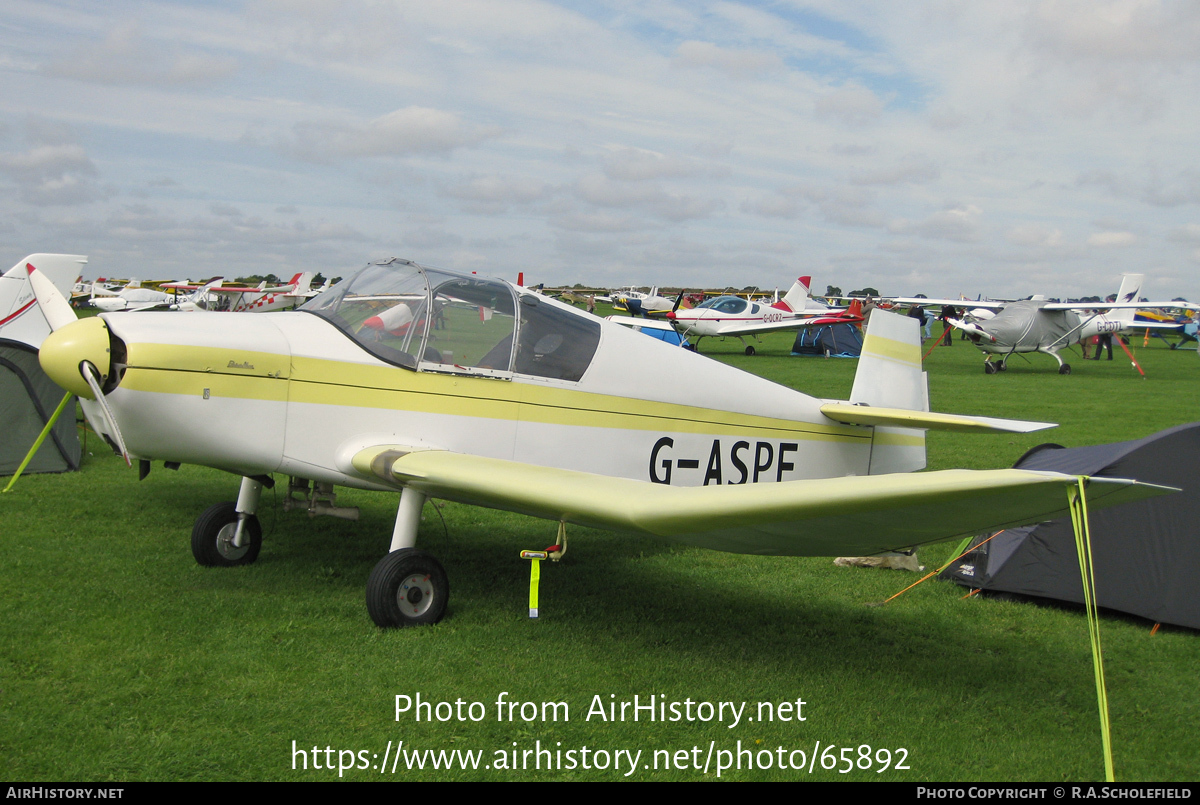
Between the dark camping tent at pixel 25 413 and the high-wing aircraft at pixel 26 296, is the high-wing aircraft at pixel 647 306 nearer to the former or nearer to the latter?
the high-wing aircraft at pixel 26 296

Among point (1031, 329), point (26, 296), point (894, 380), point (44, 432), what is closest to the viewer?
point (44, 432)

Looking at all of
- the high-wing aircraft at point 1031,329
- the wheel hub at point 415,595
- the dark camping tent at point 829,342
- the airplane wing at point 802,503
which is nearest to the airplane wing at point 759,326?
the dark camping tent at point 829,342

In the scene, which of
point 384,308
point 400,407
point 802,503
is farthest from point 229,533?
point 802,503

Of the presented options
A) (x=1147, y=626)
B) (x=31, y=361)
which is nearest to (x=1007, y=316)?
(x=1147, y=626)

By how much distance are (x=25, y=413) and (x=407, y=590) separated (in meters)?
6.50

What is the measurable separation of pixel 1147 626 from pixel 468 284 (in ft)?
16.0

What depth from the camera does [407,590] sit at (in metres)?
4.76

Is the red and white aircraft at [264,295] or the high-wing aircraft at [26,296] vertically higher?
the red and white aircraft at [264,295]

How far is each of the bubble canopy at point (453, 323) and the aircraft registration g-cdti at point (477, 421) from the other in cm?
1

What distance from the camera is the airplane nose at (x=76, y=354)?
14.3 ft

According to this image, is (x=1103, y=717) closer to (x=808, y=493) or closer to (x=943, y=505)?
(x=943, y=505)

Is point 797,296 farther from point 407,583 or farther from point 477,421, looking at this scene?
point 407,583

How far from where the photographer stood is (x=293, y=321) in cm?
511

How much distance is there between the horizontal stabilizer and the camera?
5566mm
